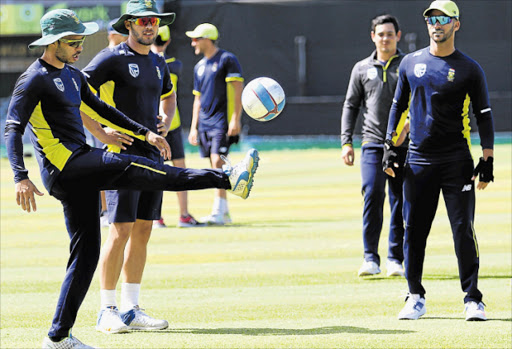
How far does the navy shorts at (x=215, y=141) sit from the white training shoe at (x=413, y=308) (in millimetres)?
6540

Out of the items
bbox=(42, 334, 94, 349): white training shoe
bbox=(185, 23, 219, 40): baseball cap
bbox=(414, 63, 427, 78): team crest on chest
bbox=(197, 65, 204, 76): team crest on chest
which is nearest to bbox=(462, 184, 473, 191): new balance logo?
bbox=(414, 63, 427, 78): team crest on chest

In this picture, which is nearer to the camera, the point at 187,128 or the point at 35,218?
the point at 35,218

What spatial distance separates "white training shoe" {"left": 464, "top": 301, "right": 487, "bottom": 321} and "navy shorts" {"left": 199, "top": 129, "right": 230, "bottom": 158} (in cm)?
692

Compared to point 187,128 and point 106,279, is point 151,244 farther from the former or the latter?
point 187,128

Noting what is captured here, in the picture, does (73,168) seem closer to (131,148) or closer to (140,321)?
(131,148)

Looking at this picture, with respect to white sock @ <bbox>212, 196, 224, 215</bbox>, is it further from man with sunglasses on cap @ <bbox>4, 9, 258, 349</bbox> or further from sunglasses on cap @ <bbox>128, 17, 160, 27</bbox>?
man with sunglasses on cap @ <bbox>4, 9, 258, 349</bbox>

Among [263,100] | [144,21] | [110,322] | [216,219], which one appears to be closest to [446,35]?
[263,100]

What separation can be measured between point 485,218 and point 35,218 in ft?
22.9

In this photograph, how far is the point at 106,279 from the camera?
24.5 ft

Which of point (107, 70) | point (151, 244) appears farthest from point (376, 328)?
point (151, 244)

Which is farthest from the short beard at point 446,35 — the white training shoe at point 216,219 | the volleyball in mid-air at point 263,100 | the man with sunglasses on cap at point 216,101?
the white training shoe at point 216,219

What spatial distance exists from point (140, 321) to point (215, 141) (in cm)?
684

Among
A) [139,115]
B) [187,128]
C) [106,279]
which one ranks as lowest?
[187,128]

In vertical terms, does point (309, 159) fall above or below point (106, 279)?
below
